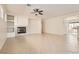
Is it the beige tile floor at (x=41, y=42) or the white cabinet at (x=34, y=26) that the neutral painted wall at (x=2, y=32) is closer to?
the beige tile floor at (x=41, y=42)

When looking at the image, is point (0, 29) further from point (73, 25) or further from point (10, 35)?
point (73, 25)

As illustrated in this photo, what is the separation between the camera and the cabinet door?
2.27 meters

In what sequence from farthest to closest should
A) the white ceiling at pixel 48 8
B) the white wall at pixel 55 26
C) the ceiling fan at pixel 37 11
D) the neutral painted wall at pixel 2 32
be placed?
1. the white wall at pixel 55 26
2. the ceiling fan at pixel 37 11
3. the neutral painted wall at pixel 2 32
4. the white ceiling at pixel 48 8

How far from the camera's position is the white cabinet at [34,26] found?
224cm

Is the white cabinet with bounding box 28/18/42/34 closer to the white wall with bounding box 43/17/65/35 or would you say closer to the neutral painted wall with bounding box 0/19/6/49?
the white wall with bounding box 43/17/65/35

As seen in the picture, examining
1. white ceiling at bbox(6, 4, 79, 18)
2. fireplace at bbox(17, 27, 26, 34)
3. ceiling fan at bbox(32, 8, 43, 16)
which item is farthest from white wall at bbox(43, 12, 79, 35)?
fireplace at bbox(17, 27, 26, 34)

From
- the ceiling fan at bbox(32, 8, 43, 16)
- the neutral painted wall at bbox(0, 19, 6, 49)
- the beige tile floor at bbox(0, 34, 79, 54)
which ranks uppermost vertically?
the ceiling fan at bbox(32, 8, 43, 16)

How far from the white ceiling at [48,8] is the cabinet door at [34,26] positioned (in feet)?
0.77

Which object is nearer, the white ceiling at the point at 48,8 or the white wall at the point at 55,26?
the white ceiling at the point at 48,8

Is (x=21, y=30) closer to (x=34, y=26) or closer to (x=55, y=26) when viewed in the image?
(x=34, y=26)

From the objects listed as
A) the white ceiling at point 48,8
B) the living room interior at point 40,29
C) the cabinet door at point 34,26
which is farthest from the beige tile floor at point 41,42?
the white ceiling at point 48,8

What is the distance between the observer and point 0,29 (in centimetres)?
183
